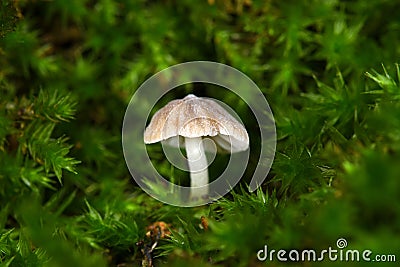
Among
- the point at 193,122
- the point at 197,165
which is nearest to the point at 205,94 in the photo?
the point at 197,165

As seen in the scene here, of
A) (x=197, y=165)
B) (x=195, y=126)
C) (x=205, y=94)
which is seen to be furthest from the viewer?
(x=205, y=94)

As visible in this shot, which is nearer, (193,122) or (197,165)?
(193,122)

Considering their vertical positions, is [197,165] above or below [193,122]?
below

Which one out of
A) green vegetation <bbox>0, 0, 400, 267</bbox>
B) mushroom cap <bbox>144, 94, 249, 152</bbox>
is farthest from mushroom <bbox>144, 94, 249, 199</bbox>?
green vegetation <bbox>0, 0, 400, 267</bbox>

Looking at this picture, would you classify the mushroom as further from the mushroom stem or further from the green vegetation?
the green vegetation

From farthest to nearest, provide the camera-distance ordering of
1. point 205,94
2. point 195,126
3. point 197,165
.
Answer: point 205,94 < point 197,165 < point 195,126

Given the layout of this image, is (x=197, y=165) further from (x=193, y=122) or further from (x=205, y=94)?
(x=205, y=94)
